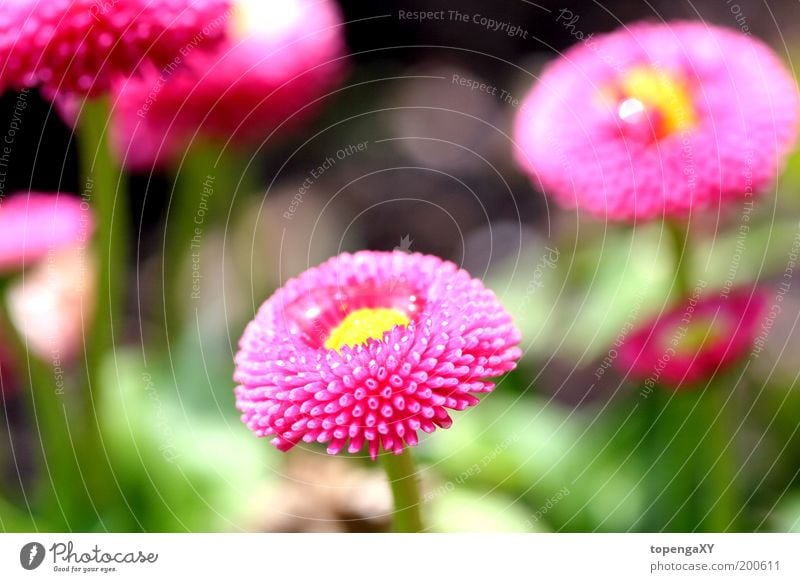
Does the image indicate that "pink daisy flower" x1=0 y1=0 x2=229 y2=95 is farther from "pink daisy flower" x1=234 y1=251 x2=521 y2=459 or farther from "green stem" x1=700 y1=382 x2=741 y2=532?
"green stem" x1=700 y1=382 x2=741 y2=532

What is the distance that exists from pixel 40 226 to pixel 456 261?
0.31m

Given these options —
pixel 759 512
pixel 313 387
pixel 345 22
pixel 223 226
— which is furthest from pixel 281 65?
pixel 759 512

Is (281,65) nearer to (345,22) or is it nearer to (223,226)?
(345,22)

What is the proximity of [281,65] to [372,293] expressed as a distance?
20cm

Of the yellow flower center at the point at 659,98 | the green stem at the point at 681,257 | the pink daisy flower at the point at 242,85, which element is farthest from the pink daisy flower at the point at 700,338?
the pink daisy flower at the point at 242,85

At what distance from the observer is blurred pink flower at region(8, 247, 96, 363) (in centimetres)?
54

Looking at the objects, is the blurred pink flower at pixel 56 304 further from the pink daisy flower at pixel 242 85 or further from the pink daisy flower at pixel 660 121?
the pink daisy flower at pixel 660 121

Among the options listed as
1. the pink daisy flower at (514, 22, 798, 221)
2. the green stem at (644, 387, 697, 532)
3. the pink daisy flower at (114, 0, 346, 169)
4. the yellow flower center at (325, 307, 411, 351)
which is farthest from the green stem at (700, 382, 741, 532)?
the pink daisy flower at (114, 0, 346, 169)

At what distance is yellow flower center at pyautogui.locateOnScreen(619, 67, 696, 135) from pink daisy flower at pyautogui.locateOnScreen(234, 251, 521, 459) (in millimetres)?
165

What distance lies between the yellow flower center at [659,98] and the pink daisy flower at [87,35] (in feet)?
0.84

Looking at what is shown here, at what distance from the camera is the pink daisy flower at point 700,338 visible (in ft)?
1.77
